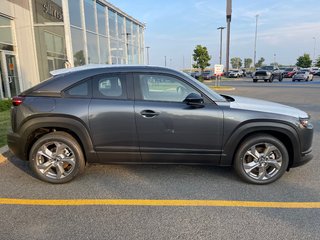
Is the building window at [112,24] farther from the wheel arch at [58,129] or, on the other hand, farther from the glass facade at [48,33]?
the wheel arch at [58,129]


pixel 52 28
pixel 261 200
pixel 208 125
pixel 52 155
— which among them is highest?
pixel 52 28

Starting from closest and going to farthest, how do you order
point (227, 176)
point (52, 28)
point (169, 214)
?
point (169, 214)
point (227, 176)
point (52, 28)

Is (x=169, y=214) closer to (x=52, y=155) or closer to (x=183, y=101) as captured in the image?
(x=183, y=101)

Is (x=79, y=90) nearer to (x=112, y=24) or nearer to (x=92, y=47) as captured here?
(x=92, y=47)

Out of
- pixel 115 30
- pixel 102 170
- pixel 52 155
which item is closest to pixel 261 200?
pixel 102 170

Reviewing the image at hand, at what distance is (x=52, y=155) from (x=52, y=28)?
507 inches

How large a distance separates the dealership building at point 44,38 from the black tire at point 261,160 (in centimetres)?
967

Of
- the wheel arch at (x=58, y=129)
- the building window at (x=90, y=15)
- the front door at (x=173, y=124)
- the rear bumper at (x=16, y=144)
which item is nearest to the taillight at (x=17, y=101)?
the wheel arch at (x=58, y=129)

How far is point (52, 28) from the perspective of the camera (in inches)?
566

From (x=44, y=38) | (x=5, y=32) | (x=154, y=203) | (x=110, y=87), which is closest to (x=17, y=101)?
(x=110, y=87)

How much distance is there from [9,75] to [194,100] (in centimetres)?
1175

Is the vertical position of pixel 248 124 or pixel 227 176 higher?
pixel 248 124

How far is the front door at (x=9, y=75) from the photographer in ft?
38.4

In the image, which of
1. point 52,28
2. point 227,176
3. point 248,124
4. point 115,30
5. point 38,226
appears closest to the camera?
point 38,226
